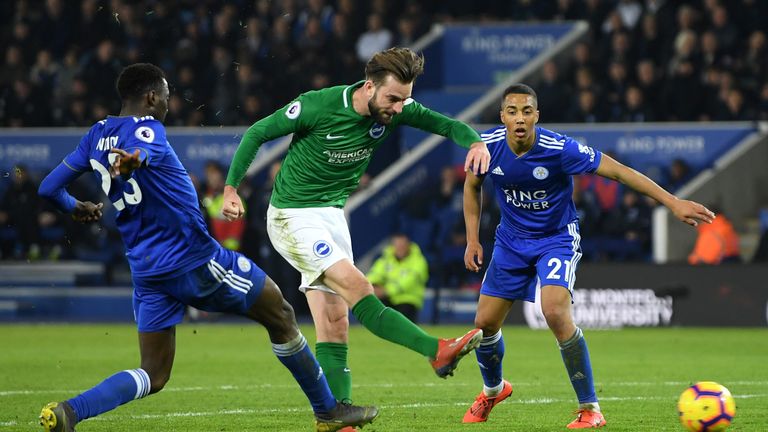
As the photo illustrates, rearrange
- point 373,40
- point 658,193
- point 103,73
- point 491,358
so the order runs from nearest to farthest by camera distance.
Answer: point 658,193
point 491,358
point 103,73
point 373,40

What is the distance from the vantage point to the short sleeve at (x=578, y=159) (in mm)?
7910

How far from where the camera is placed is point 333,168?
751cm

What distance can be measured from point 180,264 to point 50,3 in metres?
18.1

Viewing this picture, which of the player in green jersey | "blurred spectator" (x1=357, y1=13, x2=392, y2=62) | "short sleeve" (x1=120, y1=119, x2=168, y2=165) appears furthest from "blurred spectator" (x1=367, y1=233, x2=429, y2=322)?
"short sleeve" (x1=120, y1=119, x2=168, y2=165)

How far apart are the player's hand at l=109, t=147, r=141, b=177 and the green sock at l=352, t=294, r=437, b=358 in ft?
4.66

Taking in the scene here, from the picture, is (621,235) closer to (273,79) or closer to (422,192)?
(422,192)

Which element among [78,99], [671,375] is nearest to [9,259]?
[78,99]

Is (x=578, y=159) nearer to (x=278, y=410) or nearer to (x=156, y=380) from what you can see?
(x=278, y=410)

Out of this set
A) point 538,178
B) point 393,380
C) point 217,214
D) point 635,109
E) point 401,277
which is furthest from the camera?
point 635,109

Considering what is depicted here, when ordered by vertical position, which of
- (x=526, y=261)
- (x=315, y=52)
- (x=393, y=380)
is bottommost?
(x=393, y=380)

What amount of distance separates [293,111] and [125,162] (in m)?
1.27

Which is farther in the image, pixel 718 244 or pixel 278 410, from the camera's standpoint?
pixel 718 244

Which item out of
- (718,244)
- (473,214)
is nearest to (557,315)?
(473,214)

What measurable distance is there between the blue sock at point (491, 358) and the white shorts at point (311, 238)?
4.10 feet
